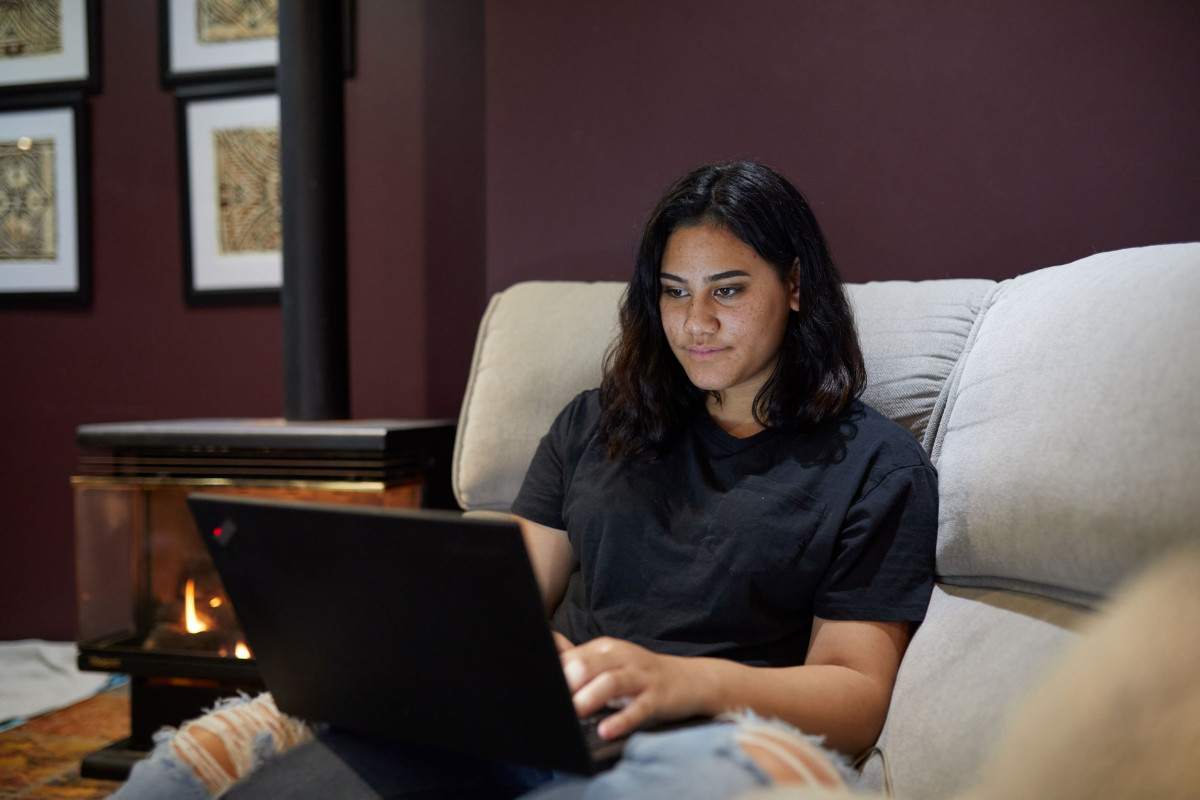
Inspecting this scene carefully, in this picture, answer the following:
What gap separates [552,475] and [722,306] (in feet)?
1.16

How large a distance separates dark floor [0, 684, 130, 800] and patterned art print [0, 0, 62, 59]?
1.81m

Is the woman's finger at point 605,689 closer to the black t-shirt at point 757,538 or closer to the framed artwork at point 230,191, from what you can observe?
the black t-shirt at point 757,538

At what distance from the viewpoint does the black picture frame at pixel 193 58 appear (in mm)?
2396

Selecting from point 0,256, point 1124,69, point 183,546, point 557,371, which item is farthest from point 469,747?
point 0,256

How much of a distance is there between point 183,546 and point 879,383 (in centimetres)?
143

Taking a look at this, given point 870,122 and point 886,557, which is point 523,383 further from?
point 870,122

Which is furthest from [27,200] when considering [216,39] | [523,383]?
[523,383]

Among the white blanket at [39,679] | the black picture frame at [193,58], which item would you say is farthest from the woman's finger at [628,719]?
the black picture frame at [193,58]

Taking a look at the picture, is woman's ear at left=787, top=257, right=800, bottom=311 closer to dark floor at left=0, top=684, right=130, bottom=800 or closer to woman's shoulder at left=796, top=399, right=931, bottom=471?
woman's shoulder at left=796, top=399, right=931, bottom=471

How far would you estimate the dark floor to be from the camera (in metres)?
1.73

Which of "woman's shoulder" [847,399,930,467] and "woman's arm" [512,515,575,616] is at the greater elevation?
"woman's shoulder" [847,399,930,467]

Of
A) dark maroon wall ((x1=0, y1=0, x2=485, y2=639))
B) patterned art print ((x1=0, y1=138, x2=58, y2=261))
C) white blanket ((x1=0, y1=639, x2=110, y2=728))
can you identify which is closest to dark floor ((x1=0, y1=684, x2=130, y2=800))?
white blanket ((x1=0, y1=639, x2=110, y2=728))

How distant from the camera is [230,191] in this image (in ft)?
8.02

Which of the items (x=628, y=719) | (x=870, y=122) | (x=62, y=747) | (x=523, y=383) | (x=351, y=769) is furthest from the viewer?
(x=62, y=747)
